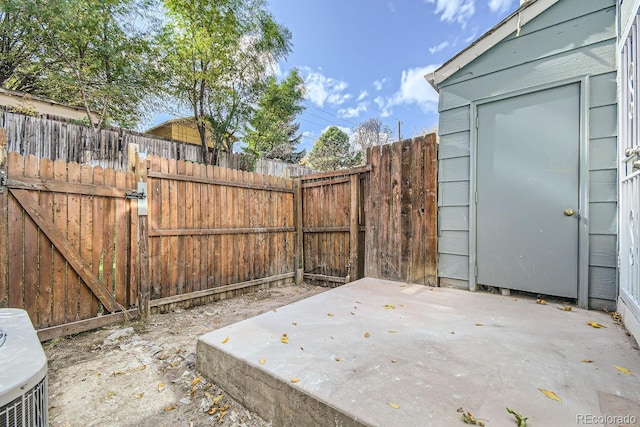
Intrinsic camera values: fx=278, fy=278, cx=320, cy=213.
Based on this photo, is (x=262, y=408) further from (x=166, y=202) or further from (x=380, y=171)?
(x=380, y=171)

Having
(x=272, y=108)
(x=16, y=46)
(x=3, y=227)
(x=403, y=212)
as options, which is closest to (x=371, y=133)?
(x=272, y=108)

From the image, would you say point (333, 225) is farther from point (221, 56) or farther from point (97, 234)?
point (221, 56)

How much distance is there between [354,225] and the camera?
13.6 feet

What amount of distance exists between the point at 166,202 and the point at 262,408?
2673 millimetres

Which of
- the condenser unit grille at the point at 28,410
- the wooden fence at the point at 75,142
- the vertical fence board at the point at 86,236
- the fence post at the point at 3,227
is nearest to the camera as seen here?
the condenser unit grille at the point at 28,410

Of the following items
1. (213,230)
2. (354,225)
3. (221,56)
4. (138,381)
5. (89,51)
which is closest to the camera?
(138,381)

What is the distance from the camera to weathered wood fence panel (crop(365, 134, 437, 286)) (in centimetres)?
321

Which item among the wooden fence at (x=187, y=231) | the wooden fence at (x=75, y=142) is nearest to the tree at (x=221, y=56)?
the wooden fence at (x=75, y=142)

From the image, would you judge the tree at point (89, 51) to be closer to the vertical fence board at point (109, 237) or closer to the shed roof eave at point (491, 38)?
the vertical fence board at point (109, 237)

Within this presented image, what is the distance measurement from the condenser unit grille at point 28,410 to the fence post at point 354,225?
350 centimetres

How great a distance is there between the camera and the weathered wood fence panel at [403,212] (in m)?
3.21

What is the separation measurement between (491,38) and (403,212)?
1986 millimetres

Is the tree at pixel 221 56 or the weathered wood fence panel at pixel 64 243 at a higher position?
the tree at pixel 221 56

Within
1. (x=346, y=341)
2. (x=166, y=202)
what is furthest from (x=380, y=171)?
(x=166, y=202)
